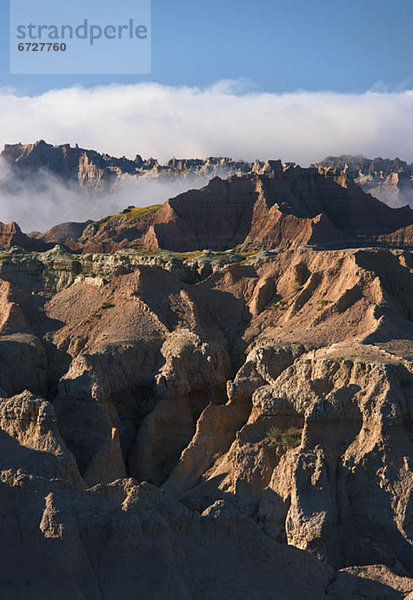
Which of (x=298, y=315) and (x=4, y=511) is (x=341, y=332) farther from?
(x=4, y=511)

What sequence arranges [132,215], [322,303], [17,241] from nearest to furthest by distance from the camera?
[322,303] → [17,241] → [132,215]

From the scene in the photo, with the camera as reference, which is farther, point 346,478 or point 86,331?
point 86,331

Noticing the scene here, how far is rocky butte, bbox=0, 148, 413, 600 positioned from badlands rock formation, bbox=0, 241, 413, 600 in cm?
7

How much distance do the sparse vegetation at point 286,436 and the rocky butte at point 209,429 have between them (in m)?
0.10

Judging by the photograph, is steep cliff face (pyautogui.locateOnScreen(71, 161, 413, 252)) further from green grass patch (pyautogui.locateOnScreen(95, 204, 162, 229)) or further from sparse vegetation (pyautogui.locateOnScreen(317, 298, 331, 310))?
sparse vegetation (pyautogui.locateOnScreen(317, 298, 331, 310))

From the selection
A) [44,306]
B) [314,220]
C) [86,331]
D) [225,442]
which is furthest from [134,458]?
[314,220]

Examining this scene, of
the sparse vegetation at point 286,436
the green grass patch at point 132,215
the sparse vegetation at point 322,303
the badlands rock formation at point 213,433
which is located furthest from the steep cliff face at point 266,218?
the sparse vegetation at point 286,436

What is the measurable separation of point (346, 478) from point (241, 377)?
11.0m

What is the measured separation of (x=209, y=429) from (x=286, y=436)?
18.9 ft

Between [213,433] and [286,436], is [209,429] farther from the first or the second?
[286,436]

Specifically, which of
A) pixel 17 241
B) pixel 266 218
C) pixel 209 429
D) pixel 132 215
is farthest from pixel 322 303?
pixel 132 215

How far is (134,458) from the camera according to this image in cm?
4638

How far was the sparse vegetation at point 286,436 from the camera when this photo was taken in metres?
39.7

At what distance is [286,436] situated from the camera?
4003cm
